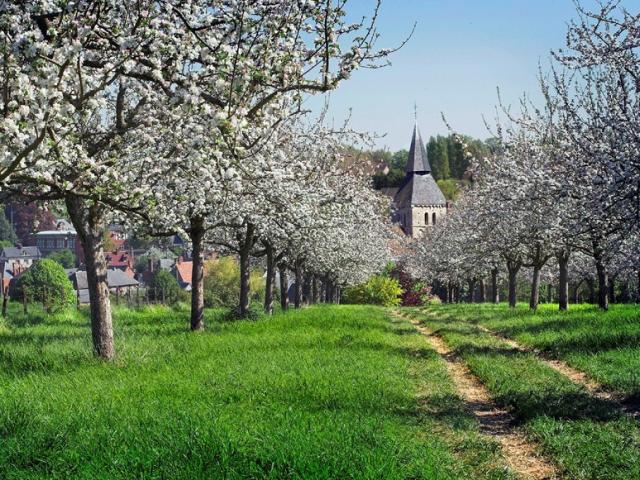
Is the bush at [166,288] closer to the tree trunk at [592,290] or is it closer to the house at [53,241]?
the tree trunk at [592,290]

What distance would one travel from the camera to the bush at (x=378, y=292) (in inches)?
2670

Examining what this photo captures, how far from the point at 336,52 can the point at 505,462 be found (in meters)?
5.10

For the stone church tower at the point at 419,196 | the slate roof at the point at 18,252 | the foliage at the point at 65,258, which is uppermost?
the stone church tower at the point at 419,196

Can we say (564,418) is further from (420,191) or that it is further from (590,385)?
(420,191)

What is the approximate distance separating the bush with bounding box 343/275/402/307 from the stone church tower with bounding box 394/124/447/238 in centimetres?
6507

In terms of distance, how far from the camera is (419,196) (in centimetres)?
13688

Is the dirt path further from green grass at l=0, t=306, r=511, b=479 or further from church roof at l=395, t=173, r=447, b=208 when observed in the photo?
church roof at l=395, t=173, r=447, b=208

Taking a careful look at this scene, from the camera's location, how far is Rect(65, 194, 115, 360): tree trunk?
46.9ft

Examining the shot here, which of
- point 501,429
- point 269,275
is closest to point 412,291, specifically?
point 269,275

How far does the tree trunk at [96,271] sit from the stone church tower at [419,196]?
120554 mm

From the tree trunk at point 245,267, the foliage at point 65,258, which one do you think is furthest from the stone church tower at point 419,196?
the tree trunk at point 245,267

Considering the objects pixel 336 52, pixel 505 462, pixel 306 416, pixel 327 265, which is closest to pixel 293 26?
pixel 336 52

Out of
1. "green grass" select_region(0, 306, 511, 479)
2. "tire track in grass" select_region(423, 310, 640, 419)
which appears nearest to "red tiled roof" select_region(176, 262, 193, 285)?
"green grass" select_region(0, 306, 511, 479)

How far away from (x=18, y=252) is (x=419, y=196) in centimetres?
8175
